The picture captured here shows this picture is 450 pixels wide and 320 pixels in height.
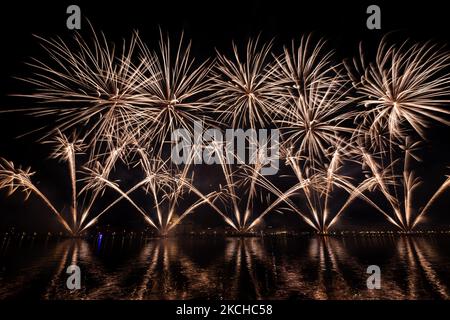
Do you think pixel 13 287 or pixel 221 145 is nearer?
pixel 13 287

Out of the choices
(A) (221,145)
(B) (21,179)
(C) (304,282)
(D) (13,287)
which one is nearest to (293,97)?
(A) (221,145)

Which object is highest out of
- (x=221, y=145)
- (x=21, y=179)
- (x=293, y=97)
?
(x=293, y=97)

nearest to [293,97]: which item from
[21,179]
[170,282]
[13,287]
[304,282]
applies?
[304,282]

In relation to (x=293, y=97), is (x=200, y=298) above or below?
below

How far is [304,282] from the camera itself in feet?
39.6

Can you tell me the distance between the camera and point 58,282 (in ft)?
41.4

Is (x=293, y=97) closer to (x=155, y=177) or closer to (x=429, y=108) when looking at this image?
(x=429, y=108)

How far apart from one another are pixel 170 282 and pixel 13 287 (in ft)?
21.9
